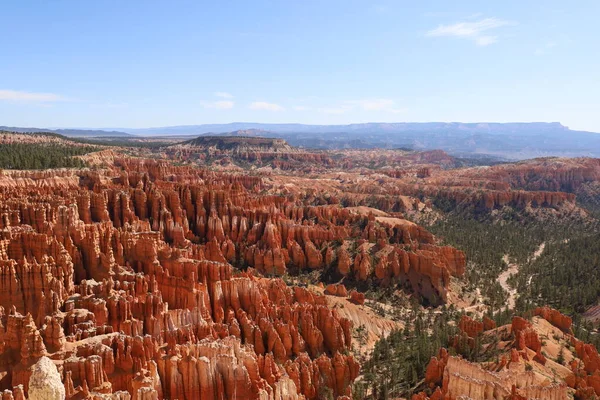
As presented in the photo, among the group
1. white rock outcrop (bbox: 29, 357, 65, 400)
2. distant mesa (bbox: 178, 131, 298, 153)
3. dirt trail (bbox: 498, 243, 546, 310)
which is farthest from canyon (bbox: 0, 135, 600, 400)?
distant mesa (bbox: 178, 131, 298, 153)

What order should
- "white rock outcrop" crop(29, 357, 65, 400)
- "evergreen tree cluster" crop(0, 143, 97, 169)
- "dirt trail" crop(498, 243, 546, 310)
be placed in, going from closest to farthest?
"white rock outcrop" crop(29, 357, 65, 400) → "dirt trail" crop(498, 243, 546, 310) → "evergreen tree cluster" crop(0, 143, 97, 169)

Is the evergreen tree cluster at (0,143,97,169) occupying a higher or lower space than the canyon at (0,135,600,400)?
higher

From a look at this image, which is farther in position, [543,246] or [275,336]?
[543,246]

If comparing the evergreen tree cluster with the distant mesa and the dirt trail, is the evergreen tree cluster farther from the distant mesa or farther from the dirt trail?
the distant mesa

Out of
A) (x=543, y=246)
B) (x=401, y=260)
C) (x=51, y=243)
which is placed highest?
(x=51, y=243)

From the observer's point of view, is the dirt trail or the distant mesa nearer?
the dirt trail

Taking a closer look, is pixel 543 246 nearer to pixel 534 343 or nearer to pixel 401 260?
pixel 401 260

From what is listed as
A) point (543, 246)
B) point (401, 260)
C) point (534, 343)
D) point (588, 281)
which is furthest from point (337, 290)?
point (543, 246)

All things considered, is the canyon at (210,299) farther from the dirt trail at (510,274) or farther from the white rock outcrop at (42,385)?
the dirt trail at (510,274)
